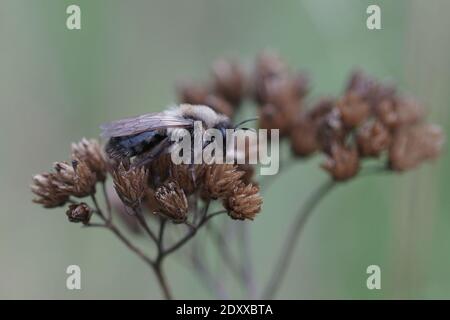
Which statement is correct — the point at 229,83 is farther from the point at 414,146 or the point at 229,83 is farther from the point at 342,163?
the point at 414,146

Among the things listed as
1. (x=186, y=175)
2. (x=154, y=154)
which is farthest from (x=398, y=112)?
(x=154, y=154)

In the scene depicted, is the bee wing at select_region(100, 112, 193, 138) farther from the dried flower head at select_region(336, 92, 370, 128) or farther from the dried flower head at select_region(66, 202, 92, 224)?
the dried flower head at select_region(336, 92, 370, 128)

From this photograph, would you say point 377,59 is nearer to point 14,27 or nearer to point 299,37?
point 299,37

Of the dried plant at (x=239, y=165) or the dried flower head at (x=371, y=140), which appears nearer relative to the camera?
the dried plant at (x=239, y=165)

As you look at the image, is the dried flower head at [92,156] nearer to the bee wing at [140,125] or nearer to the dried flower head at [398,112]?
the bee wing at [140,125]

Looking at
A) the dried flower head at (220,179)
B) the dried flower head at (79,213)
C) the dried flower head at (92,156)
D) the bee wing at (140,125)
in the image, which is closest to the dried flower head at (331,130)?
the dried flower head at (220,179)

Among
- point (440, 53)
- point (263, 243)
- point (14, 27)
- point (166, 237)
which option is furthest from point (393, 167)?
point (14, 27)

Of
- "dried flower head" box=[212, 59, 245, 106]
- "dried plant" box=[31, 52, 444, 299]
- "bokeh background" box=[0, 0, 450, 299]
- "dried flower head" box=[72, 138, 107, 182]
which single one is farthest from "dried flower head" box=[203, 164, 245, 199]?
"bokeh background" box=[0, 0, 450, 299]
